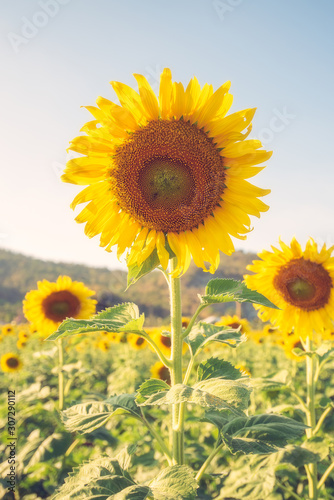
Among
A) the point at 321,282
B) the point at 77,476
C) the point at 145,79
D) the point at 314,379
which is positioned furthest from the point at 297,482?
the point at 145,79

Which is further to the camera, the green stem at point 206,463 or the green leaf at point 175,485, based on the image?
the green stem at point 206,463

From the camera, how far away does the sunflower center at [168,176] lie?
82.0 inches

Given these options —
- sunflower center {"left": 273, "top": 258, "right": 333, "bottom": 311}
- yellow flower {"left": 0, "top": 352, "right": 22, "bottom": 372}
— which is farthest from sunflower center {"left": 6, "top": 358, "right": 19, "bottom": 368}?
sunflower center {"left": 273, "top": 258, "right": 333, "bottom": 311}

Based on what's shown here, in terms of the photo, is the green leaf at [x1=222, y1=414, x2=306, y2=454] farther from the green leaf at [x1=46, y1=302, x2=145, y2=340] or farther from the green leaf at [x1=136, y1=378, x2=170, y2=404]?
the green leaf at [x1=46, y1=302, x2=145, y2=340]

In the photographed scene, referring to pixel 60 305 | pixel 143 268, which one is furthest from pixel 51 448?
pixel 143 268

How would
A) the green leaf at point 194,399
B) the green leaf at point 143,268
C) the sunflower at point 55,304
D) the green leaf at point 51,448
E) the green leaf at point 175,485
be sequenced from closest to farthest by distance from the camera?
1. the green leaf at point 194,399
2. the green leaf at point 175,485
3. the green leaf at point 143,268
4. the green leaf at point 51,448
5. the sunflower at point 55,304

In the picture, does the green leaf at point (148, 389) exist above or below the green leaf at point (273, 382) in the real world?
above

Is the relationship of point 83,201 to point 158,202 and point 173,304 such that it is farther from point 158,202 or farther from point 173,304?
point 173,304

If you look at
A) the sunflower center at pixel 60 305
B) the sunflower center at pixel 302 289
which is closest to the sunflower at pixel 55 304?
the sunflower center at pixel 60 305

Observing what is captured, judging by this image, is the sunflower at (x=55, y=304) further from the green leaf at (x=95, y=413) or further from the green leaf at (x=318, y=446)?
the green leaf at (x=318, y=446)

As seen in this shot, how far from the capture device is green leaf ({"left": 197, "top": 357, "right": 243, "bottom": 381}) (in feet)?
6.57

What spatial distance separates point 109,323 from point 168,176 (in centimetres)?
93

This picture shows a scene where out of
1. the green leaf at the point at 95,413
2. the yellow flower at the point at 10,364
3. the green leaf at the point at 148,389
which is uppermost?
the green leaf at the point at 148,389

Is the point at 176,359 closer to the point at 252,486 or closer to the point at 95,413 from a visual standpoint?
the point at 95,413
